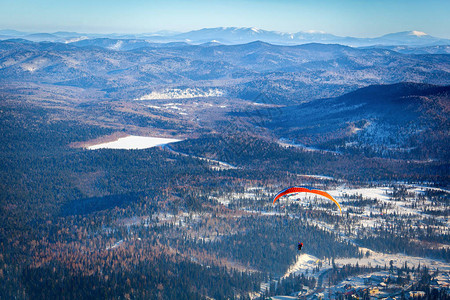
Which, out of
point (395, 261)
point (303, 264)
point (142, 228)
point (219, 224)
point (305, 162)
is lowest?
point (303, 264)

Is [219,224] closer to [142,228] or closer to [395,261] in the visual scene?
[142,228]

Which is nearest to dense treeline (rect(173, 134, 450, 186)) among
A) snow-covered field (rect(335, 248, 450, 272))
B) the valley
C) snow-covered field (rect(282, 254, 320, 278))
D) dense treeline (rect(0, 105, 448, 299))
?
the valley

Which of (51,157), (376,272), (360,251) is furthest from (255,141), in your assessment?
(376,272)

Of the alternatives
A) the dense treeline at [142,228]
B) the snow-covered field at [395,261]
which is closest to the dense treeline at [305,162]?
the dense treeline at [142,228]

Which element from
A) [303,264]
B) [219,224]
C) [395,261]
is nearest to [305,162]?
[219,224]

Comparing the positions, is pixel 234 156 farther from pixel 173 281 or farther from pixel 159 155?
pixel 173 281

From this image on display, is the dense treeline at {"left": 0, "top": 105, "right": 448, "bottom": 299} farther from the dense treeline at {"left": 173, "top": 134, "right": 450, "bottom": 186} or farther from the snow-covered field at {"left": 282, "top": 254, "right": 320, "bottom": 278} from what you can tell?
the dense treeline at {"left": 173, "top": 134, "right": 450, "bottom": 186}

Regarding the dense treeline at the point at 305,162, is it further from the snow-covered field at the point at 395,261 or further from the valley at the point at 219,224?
the snow-covered field at the point at 395,261

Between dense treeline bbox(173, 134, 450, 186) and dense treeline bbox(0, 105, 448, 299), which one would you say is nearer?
dense treeline bbox(0, 105, 448, 299)

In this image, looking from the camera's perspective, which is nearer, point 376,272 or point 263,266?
point 376,272

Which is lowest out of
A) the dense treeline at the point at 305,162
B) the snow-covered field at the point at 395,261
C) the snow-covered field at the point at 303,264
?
the snow-covered field at the point at 303,264

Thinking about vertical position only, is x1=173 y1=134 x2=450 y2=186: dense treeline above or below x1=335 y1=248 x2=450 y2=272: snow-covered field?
above
